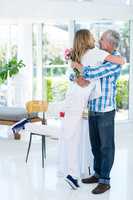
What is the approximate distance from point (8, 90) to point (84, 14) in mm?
1806

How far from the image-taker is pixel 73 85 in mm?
3607

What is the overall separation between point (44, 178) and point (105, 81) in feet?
4.20

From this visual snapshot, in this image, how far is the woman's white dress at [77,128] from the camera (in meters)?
3.46

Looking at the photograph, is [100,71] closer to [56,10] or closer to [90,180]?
[90,180]

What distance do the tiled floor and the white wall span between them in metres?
2.01

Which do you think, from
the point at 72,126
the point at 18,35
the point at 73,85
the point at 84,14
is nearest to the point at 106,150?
the point at 72,126

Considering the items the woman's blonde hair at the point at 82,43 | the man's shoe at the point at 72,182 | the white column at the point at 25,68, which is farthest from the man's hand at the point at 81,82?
the white column at the point at 25,68

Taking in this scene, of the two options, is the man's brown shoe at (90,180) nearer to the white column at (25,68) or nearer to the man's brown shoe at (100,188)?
the man's brown shoe at (100,188)

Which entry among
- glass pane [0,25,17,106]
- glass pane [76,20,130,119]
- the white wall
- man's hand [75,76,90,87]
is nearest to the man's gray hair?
man's hand [75,76,90,87]

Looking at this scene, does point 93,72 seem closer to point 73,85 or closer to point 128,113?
point 73,85

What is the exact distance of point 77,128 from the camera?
3625mm

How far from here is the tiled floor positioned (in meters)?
3.55

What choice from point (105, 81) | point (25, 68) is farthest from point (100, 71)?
point (25, 68)

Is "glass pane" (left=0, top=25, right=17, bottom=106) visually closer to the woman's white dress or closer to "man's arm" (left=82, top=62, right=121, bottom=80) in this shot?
the woman's white dress
